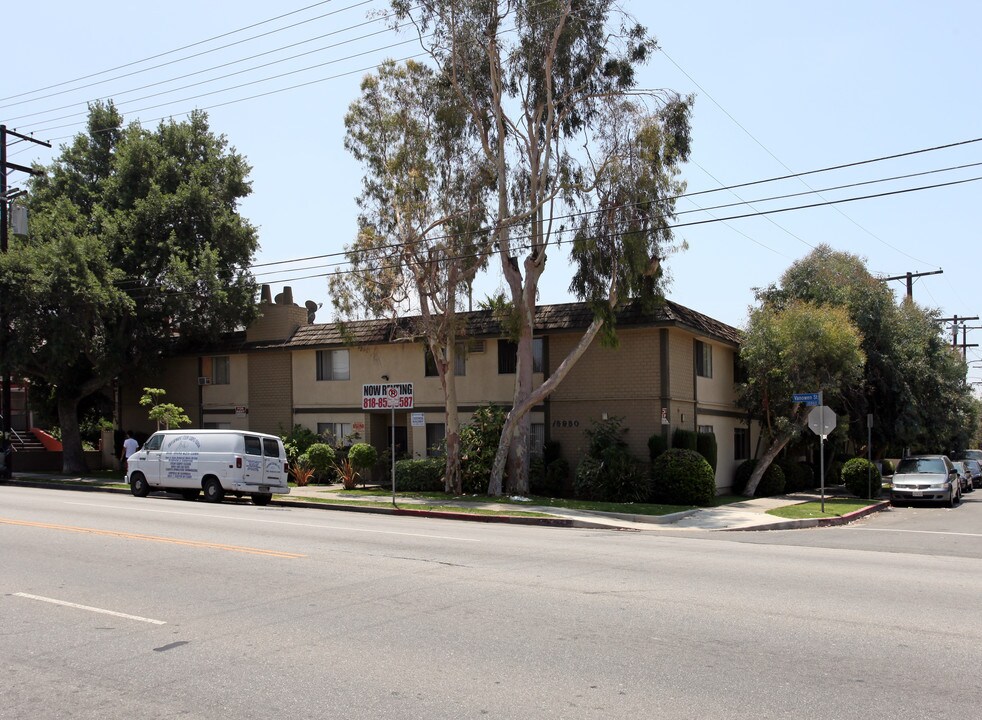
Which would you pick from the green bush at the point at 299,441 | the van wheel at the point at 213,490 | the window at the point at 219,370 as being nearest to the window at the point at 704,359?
the green bush at the point at 299,441

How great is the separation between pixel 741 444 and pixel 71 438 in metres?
26.9

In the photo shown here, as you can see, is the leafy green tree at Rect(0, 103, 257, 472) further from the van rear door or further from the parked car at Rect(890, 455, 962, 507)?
the parked car at Rect(890, 455, 962, 507)

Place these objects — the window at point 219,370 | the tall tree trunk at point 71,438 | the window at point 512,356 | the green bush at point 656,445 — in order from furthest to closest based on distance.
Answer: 1. the tall tree trunk at point 71,438
2. the window at point 219,370
3. the window at point 512,356
4. the green bush at point 656,445

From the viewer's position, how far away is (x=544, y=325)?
27297 mm

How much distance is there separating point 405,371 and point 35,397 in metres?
17.1

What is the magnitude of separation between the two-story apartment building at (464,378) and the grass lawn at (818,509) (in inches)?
153

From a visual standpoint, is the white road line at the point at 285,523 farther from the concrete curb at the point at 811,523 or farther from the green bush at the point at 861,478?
the green bush at the point at 861,478

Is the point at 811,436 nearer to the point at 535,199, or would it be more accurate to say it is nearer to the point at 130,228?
the point at 535,199

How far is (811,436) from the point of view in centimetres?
3241

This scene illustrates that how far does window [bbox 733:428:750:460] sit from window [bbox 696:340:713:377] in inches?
144

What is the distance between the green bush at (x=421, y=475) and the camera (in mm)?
26984

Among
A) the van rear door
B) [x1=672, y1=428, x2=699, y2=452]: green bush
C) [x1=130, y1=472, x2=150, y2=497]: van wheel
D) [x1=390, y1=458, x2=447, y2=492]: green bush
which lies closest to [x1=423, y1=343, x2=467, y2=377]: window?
[x1=390, y1=458, x2=447, y2=492]: green bush

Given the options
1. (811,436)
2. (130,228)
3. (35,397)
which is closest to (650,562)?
(811,436)

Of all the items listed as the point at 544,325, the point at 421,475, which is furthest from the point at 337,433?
the point at 544,325
